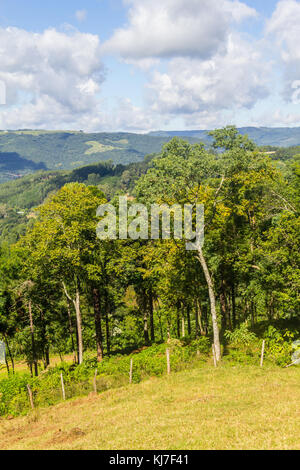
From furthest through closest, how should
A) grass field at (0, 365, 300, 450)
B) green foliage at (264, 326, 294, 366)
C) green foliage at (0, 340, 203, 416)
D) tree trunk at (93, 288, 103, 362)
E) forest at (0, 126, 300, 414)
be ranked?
tree trunk at (93, 288, 103, 362)
forest at (0, 126, 300, 414)
green foliage at (264, 326, 294, 366)
green foliage at (0, 340, 203, 416)
grass field at (0, 365, 300, 450)

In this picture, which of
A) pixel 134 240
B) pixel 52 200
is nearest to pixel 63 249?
pixel 52 200

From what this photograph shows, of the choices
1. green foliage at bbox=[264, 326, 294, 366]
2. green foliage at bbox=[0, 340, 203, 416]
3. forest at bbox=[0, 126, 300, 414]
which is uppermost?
forest at bbox=[0, 126, 300, 414]

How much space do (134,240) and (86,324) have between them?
564 inches

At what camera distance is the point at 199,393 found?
67.1ft

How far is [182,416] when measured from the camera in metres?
16.3

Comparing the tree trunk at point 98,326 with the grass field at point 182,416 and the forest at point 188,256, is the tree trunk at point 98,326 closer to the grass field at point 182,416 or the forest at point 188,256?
the forest at point 188,256

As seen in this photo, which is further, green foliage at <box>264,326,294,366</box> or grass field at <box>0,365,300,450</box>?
green foliage at <box>264,326,294,366</box>

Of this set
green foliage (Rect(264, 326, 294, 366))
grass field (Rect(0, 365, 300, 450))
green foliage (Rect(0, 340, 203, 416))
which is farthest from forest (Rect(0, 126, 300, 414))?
grass field (Rect(0, 365, 300, 450))

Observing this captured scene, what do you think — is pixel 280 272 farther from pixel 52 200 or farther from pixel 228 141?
pixel 52 200

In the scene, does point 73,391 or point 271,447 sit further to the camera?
point 73,391

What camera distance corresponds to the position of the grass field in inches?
503

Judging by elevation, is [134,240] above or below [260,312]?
above

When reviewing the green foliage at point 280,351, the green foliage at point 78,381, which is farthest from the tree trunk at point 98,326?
the green foliage at point 280,351

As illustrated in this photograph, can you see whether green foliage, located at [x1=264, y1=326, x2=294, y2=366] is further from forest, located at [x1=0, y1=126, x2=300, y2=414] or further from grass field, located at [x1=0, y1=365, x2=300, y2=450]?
grass field, located at [x1=0, y1=365, x2=300, y2=450]
